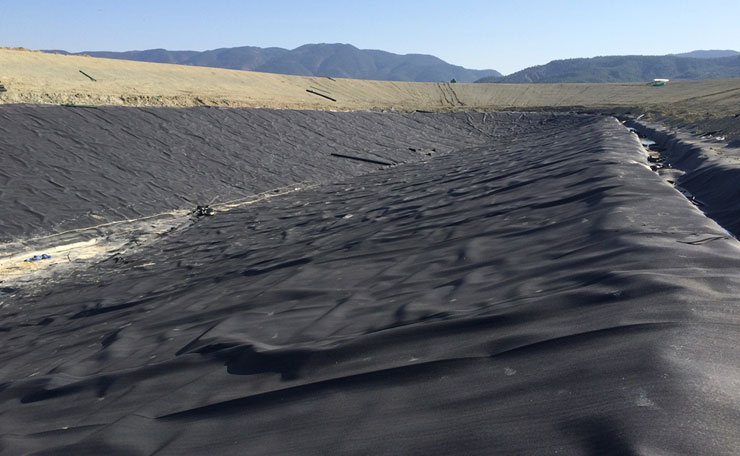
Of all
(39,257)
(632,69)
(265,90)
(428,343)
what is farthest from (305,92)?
(632,69)

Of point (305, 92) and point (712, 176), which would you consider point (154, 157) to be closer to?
point (712, 176)

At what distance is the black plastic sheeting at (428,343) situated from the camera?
8.08ft

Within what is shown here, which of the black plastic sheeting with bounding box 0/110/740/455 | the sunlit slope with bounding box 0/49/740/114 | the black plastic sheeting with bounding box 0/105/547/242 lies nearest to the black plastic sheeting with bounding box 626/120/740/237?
the black plastic sheeting with bounding box 0/110/740/455

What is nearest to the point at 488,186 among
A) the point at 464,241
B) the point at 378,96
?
the point at 464,241

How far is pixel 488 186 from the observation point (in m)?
9.70

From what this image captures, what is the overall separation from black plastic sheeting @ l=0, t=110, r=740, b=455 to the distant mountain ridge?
458 ft

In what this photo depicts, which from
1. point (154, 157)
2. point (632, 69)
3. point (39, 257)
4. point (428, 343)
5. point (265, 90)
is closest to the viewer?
point (428, 343)

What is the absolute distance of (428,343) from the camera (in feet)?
11.4

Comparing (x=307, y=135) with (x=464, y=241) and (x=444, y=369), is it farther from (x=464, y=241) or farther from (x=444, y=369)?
(x=444, y=369)

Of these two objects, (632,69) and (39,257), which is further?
(632,69)

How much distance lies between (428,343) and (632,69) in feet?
577

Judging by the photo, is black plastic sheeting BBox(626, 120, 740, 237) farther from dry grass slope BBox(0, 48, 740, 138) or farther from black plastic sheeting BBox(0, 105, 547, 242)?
black plastic sheeting BBox(0, 105, 547, 242)

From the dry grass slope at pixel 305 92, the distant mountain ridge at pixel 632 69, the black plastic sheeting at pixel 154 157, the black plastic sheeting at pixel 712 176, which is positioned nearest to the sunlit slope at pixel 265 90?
the dry grass slope at pixel 305 92

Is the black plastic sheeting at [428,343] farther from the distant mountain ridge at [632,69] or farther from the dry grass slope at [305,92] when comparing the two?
the distant mountain ridge at [632,69]
